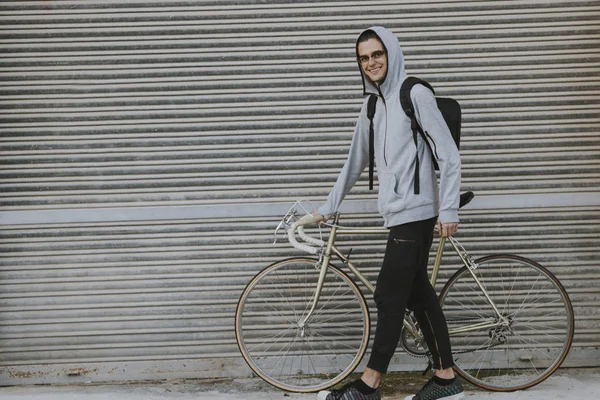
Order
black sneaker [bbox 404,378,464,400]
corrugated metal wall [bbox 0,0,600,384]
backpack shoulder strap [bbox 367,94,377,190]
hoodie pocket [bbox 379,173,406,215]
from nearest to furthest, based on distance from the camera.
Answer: hoodie pocket [bbox 379,173,406,215] → backpack shoulder strap [bbox 367,94,377,190] → black sneaker [bbox 404,378,464,400] → corrugated metal wall [bbox 0,0,600,384]

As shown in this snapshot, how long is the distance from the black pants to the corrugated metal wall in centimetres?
77

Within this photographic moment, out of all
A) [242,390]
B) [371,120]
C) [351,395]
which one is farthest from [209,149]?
[351,395]

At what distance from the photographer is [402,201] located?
13.2ft

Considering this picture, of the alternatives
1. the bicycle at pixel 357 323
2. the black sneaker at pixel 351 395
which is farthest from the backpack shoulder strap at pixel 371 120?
the black sneaker at pixel 351 395

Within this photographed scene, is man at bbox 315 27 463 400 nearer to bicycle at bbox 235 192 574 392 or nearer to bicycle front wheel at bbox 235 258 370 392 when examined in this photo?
bicycle at bbox 235 192 574 392

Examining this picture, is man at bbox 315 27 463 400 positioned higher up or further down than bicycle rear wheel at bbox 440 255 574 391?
higher up

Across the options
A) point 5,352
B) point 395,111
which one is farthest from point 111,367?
point 395,111

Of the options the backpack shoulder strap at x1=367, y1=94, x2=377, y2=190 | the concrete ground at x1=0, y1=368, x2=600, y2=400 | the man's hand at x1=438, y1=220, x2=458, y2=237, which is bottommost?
the concrete ground at x1=0, y1=368, x2=600, y2=400

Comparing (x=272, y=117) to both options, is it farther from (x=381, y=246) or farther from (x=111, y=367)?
(x=111, y=367)

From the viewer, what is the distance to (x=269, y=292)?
16.2ft

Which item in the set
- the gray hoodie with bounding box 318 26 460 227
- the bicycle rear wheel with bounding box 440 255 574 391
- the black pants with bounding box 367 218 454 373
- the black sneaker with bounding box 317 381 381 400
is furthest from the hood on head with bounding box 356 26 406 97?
the black sneaker with bounding box 317 381 381 400

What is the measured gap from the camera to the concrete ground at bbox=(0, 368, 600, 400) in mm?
4621

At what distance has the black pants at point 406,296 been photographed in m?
4.10

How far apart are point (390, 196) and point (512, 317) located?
1.57m
